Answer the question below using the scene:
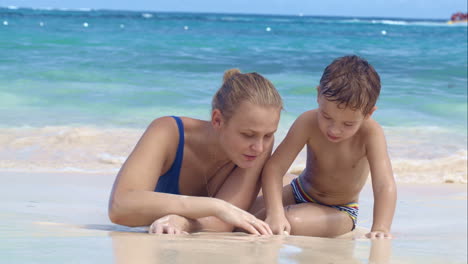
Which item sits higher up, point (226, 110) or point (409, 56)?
point (409, 56)

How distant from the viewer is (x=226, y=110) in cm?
260

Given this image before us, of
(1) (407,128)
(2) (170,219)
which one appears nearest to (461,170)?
(1) (407,128)

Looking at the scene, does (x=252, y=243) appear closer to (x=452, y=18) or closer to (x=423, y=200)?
(x=423, y=200)

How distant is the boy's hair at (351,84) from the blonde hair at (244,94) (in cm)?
26

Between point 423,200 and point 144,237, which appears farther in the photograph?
point 423,200

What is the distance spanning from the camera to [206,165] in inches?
112

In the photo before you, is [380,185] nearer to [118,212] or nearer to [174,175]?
[174,175]

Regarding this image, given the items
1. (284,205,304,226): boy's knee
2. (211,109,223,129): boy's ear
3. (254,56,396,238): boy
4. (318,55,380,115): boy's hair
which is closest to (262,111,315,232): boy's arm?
(254,56,396,238): boy

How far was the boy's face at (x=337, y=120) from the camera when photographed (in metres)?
2.68

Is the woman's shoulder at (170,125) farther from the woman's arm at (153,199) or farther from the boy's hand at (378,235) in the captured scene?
the boy's hand at (378,235)

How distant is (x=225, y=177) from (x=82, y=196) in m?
1.38

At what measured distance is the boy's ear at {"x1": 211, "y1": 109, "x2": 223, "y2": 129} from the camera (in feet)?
8.64

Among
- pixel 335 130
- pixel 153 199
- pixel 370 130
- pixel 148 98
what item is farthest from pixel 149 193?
pixel 148 98

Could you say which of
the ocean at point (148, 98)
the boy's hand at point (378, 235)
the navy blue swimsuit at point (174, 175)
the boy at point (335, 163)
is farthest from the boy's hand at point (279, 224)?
the ocean at point (148, 98)
